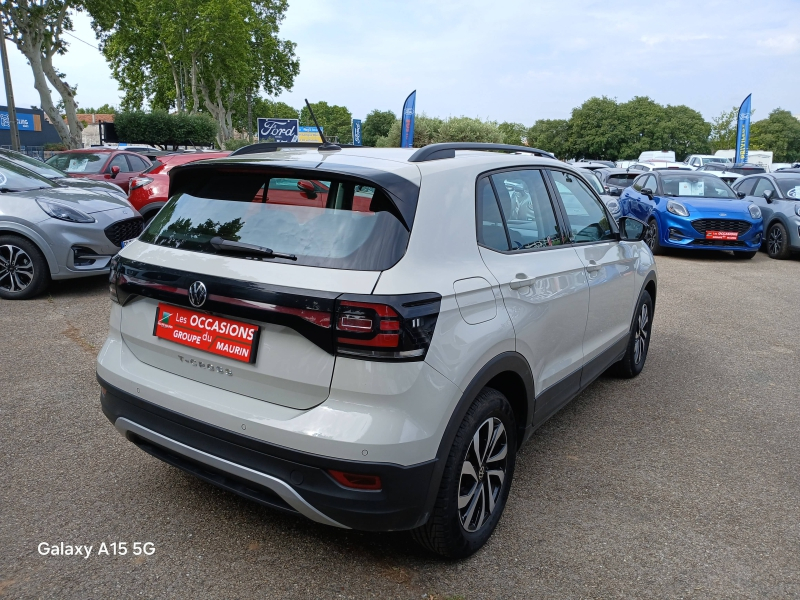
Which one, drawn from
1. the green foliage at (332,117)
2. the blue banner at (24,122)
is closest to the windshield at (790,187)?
the blue banner at (24,122)

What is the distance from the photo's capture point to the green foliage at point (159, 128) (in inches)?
1672

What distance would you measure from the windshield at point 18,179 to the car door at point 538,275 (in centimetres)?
660

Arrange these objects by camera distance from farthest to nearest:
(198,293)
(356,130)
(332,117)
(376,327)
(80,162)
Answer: (332,117) → (356,130) → (80,162) → (198,293) → (376,327)

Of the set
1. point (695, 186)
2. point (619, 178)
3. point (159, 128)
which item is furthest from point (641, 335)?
point (159, 128)

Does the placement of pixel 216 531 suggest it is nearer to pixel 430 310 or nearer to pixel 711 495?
pixel 430 310

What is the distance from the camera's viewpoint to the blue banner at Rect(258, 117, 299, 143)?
2442cm

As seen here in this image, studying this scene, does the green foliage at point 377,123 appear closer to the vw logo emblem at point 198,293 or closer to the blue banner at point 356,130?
the blue banner at point 356,130

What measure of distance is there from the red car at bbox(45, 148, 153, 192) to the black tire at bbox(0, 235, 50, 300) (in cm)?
565

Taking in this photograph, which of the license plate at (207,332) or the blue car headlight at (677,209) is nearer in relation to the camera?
the license plate at (207,332)

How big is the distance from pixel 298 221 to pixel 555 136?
87.0 meters

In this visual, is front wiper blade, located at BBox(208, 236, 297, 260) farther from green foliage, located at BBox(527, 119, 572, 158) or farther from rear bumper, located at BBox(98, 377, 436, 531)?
green foliage, located at BBox(527, 119, 572, 158)

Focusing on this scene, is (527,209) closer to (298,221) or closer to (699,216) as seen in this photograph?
(298,221)

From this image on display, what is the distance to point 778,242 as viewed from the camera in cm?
1264

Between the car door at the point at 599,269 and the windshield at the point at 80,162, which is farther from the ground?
the windshield at the point at 80,162
